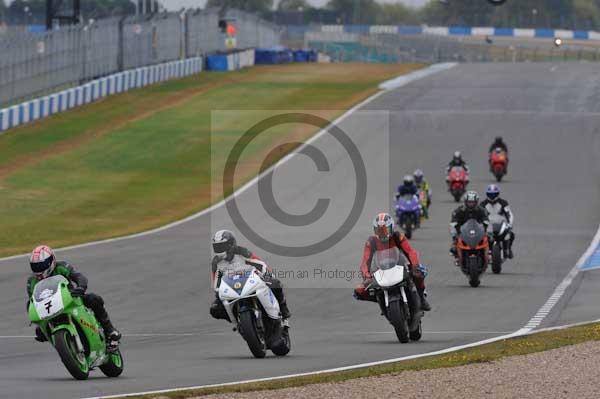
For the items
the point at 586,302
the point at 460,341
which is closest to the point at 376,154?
the point at 586,302

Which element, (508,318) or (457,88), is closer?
(508,318)

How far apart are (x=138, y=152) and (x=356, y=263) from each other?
967 inches

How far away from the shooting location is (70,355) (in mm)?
13547

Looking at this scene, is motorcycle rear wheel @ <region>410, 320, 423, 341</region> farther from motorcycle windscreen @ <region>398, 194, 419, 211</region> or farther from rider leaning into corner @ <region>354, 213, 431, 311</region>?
motorcycle windscreen @ <region>398, 194, 419, 211</region>

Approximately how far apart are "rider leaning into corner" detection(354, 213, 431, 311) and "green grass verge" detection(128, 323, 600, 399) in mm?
1343

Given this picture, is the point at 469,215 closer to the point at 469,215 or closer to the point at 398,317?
the point at 469,215

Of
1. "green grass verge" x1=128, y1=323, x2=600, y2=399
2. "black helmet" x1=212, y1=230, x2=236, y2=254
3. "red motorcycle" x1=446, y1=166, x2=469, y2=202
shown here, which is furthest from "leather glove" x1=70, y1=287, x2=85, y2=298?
"red motorcycle" x1=446, y1=166, x2=469, y2=202

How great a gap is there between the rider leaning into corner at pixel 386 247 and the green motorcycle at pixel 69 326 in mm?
4037

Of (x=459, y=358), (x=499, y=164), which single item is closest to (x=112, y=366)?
(x=459, y=358)

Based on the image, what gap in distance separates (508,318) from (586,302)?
8.00 ft

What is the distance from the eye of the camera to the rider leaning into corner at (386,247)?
17078 millimetres

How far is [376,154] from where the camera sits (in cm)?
4866

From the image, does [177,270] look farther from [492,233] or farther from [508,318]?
[508,318]

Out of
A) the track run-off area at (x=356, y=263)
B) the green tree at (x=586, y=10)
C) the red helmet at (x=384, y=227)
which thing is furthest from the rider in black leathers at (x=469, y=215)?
the green tree at (x=586, y=10)
